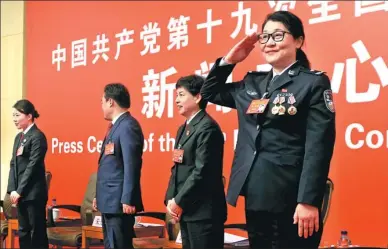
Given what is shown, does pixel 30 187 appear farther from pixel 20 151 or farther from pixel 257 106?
pixel 257 106

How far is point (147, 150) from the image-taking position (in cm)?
412

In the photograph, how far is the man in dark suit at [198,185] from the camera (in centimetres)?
238

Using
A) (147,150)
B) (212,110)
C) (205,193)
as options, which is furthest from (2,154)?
(205,193)

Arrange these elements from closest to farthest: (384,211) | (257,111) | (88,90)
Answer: (257,111) < (384,211) < (88,90)

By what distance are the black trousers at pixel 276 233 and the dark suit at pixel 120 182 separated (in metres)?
1.31

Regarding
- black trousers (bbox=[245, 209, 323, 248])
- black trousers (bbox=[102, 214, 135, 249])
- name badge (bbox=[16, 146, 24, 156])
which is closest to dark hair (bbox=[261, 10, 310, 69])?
black trousers (bbox=[245, 209, 323, 248])

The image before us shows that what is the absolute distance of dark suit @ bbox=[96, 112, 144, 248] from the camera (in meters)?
2.88

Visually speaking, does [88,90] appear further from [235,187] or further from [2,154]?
[235,187]

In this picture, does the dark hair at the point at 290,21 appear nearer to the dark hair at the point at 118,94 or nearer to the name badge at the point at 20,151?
the dark hair at the point at 118,94

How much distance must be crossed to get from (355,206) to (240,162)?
1410 millimetres

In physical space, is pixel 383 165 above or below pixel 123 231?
above

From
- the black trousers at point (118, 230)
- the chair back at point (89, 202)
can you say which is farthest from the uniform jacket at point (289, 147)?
the chair back at point (89, 202)

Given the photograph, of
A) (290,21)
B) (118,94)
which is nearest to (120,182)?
(118,94)

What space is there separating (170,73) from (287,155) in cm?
243
